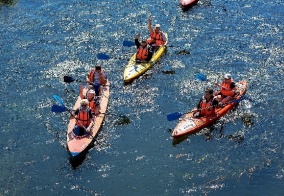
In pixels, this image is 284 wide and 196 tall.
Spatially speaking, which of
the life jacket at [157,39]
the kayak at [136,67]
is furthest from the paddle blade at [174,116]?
the life jacket at [157,39]

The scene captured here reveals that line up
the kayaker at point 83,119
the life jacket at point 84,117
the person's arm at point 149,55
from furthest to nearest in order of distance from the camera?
1. the person's arm at point 149,55
2. the life jacket at point 84,117
3. the kayaker at point 83,119

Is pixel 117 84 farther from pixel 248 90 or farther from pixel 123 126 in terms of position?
pixel 248 90

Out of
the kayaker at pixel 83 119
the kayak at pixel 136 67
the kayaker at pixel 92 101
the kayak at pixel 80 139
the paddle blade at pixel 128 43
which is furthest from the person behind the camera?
the paddle blade at pixel 128 43

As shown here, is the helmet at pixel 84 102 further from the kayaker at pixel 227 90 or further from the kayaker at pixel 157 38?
the kayaker at pixel 157 38

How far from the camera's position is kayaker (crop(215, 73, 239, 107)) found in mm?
20297

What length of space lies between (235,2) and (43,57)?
11818mm

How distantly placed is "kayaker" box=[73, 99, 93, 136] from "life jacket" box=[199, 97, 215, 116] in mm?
4439

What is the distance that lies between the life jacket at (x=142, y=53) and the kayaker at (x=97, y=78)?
239 centimetres

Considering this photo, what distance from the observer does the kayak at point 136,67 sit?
21938 mm

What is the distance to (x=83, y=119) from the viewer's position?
18.7 m

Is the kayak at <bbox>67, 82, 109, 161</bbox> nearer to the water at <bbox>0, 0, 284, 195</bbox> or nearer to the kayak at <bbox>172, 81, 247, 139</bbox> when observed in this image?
the water at <bbox>0, 0, 284, 195</bbox>

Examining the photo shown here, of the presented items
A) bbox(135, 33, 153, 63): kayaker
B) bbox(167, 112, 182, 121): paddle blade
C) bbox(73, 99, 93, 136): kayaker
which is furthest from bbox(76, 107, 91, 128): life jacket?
bbox(135, 33, 153, 63): kayaker

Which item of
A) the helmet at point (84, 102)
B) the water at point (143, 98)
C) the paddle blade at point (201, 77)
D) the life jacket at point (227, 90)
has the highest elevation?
the helmet at point (84, 102)

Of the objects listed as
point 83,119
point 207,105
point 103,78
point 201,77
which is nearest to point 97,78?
point 103,78
